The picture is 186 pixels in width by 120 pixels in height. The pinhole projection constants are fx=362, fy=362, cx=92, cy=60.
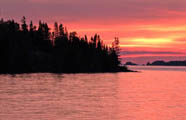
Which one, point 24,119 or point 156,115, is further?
point 156,115

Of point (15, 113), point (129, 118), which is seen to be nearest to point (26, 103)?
point (15, 113)

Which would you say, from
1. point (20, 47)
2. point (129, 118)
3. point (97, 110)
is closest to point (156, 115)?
point (129, 118)

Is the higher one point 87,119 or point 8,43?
point 8,43

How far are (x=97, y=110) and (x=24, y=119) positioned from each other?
37.2 ft

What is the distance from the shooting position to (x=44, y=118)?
128 ft

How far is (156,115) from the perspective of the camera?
1674 inches

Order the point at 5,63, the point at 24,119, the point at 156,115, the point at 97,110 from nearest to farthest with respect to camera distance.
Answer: the point at 24,119 < the point at 156,115 < the point at 97,110 < the point at 5,63

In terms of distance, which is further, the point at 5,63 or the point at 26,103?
the point at 5,63

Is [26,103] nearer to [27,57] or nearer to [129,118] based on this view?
[129,118]

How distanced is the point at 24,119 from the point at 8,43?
6053 inches

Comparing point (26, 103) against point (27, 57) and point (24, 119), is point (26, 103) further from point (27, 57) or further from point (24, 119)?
point (27, 57)

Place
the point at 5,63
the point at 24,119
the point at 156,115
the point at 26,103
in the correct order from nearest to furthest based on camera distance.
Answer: the point at 24,119, the point at 156,115, the point at 26,103, the point at 5,63

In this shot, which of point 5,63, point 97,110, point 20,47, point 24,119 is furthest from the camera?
point 20,47

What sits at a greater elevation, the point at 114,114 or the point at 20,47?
the point at 20,47
